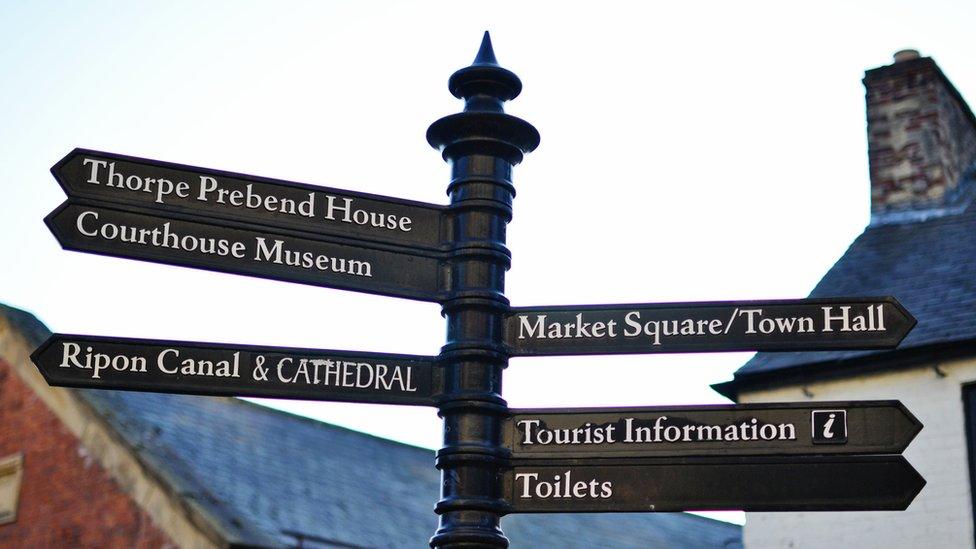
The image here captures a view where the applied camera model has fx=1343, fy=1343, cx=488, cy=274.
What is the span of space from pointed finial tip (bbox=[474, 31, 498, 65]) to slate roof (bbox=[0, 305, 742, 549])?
31.3ft

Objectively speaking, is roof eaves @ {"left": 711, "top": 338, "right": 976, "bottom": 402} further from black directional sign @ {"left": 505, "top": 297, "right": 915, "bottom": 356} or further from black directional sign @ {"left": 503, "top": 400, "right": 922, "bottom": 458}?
black directional sign @ {"left": 503, "top": 400, "right": 922, "bottom": 458}

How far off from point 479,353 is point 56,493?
40.1 ft

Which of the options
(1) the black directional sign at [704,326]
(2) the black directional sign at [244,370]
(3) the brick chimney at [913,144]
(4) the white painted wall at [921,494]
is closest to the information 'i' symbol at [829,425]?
(1) the black directional sign at [704,326]

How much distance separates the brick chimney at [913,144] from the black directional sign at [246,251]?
11.0 metres

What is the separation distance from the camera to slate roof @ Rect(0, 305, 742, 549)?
49.9ft

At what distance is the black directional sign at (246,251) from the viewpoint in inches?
199

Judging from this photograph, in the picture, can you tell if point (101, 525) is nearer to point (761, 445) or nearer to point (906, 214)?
point (906, 214)

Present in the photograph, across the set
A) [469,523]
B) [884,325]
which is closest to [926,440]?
[884,325]

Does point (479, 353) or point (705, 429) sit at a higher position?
point (479, 353)

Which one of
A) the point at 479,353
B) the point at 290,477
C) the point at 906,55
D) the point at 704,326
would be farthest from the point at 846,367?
the point at 479,353

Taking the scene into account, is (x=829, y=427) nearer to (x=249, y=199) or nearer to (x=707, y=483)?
(x=707, y=483)

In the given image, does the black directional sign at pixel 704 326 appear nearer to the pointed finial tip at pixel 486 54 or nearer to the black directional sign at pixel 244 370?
the black directional sign at pixel 244 370

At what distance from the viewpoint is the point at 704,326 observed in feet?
17.1

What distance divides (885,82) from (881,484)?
11.7 m
